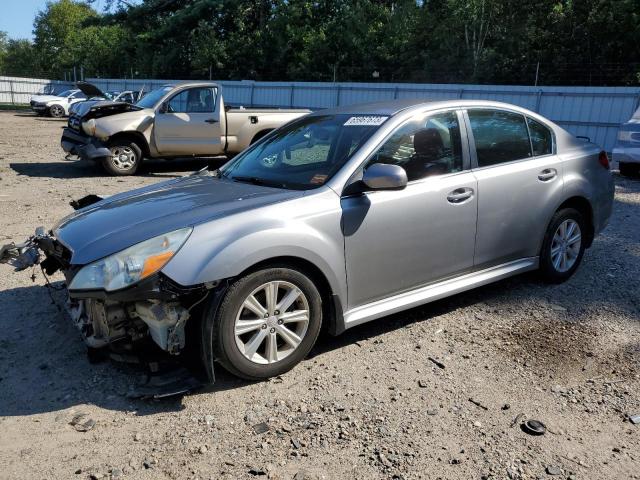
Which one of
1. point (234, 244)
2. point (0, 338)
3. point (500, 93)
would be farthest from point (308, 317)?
point (500, 93)

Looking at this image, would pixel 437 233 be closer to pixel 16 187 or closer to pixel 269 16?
pixel 16 187

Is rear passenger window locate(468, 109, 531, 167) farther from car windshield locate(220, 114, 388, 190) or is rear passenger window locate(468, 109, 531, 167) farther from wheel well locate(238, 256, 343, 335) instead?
wheel well locate(238, 256, 343, 335)

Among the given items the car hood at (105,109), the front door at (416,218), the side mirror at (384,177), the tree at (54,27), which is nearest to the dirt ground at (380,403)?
the front door at (416,218)

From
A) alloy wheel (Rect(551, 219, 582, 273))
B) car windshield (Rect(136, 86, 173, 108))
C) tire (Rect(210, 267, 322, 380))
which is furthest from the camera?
car windshield (Rect(136, 86, 173, 108))

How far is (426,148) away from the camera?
4234 mm

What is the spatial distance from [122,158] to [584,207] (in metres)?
8.49

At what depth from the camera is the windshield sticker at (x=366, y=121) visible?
13.6ft

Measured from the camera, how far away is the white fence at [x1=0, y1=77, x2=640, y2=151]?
1602 centimetres

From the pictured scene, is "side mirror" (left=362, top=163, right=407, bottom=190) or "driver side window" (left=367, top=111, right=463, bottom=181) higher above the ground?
"driver side window" (left=367, top=111, right=463, bottom=181)

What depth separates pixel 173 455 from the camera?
2869 millimetres

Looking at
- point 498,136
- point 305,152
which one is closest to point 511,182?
point 498,136

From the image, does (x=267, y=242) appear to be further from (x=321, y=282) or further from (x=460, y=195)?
(x=460, y=195)

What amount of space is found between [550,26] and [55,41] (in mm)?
60186

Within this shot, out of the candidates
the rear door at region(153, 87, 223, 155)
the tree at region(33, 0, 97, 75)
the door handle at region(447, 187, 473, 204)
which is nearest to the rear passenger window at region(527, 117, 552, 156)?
the door handle at region(447, 187, 473, 204)
